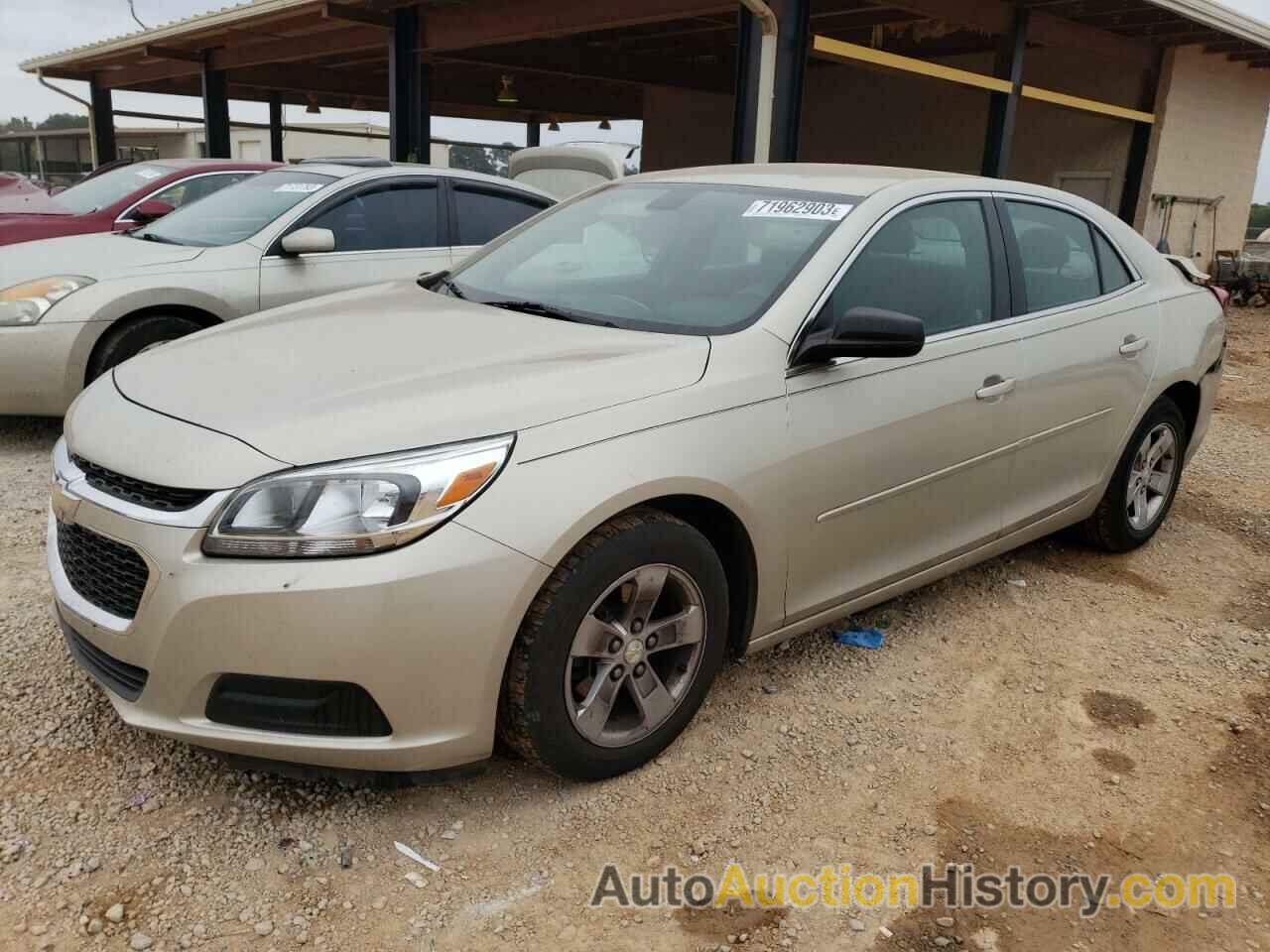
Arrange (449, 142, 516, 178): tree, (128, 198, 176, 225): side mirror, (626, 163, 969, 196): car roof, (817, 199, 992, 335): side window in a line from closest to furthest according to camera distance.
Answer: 1. (817, 199, 992, 335): side window
2. (626, 163, 969, 196): car roof
3. (128, 198, 176, 225): side mirror
4. (449, 142, 516, 178): tree

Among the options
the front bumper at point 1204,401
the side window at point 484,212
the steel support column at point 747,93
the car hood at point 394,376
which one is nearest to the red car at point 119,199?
the side window at point 484,212

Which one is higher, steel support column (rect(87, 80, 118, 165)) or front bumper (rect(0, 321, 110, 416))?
steel support column (rect(87, 80, 118, 165))

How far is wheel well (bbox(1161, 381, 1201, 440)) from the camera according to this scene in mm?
4590

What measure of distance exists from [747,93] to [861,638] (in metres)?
6.10

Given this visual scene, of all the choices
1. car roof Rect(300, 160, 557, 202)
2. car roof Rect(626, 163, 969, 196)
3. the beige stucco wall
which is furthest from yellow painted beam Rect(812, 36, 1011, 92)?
car roof Rect(626, 163, 969, 196)

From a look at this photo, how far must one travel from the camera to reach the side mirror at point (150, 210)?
7.48 metres

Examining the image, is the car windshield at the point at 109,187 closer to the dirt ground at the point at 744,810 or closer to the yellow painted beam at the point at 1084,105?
the dirt ground at the point at 744,810

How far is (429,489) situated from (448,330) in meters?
0.88

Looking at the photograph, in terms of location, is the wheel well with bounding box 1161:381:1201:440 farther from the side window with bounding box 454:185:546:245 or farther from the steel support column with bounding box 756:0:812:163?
the steel support column with bounding box 756:0:812:163

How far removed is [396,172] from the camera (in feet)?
21.0

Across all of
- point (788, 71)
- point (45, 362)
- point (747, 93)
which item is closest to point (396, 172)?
point (45, 362)

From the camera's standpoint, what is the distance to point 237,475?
2.29 m

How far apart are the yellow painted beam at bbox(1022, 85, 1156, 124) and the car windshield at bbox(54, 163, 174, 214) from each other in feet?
27.4

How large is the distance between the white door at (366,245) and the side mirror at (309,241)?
27cm
